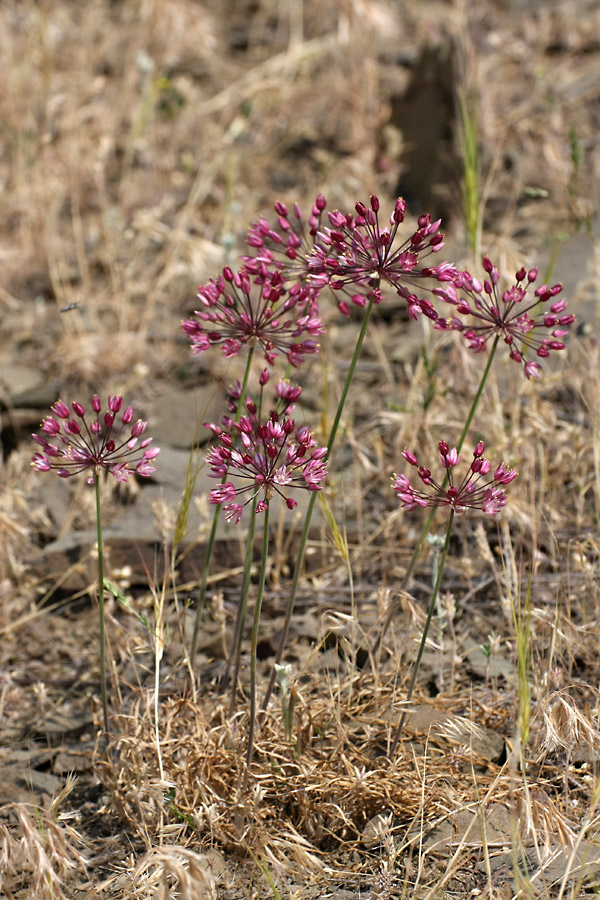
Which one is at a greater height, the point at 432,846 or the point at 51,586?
the point at 51,586

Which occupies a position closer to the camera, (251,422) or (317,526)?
(251,422)

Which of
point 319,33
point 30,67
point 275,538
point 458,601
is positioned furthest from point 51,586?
point 319,33

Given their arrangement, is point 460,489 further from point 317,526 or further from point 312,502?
point 317,526

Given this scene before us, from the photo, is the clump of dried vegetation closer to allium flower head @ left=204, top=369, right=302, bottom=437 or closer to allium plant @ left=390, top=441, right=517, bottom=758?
allium plant @ left=390, top=441, right=517, bottom=758

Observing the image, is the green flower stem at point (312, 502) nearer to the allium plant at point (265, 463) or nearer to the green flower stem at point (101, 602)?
the allium plant at point (265, 463)

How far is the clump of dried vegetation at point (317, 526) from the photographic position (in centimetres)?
234

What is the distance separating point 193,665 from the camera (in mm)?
2943

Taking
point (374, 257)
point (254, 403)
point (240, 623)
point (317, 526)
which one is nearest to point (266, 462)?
point (254, 403)

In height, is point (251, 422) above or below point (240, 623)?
above

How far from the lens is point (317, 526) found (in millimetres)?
3613

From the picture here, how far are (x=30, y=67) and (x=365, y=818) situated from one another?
5.44 m

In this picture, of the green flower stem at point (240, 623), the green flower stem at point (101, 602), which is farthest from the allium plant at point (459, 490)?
the green flower stem at point (101, 602)

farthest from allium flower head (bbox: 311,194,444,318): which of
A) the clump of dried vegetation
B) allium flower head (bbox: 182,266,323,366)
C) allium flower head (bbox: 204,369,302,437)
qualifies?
the clump of dried vegetation

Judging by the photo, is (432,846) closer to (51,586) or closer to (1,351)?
(51,586)
